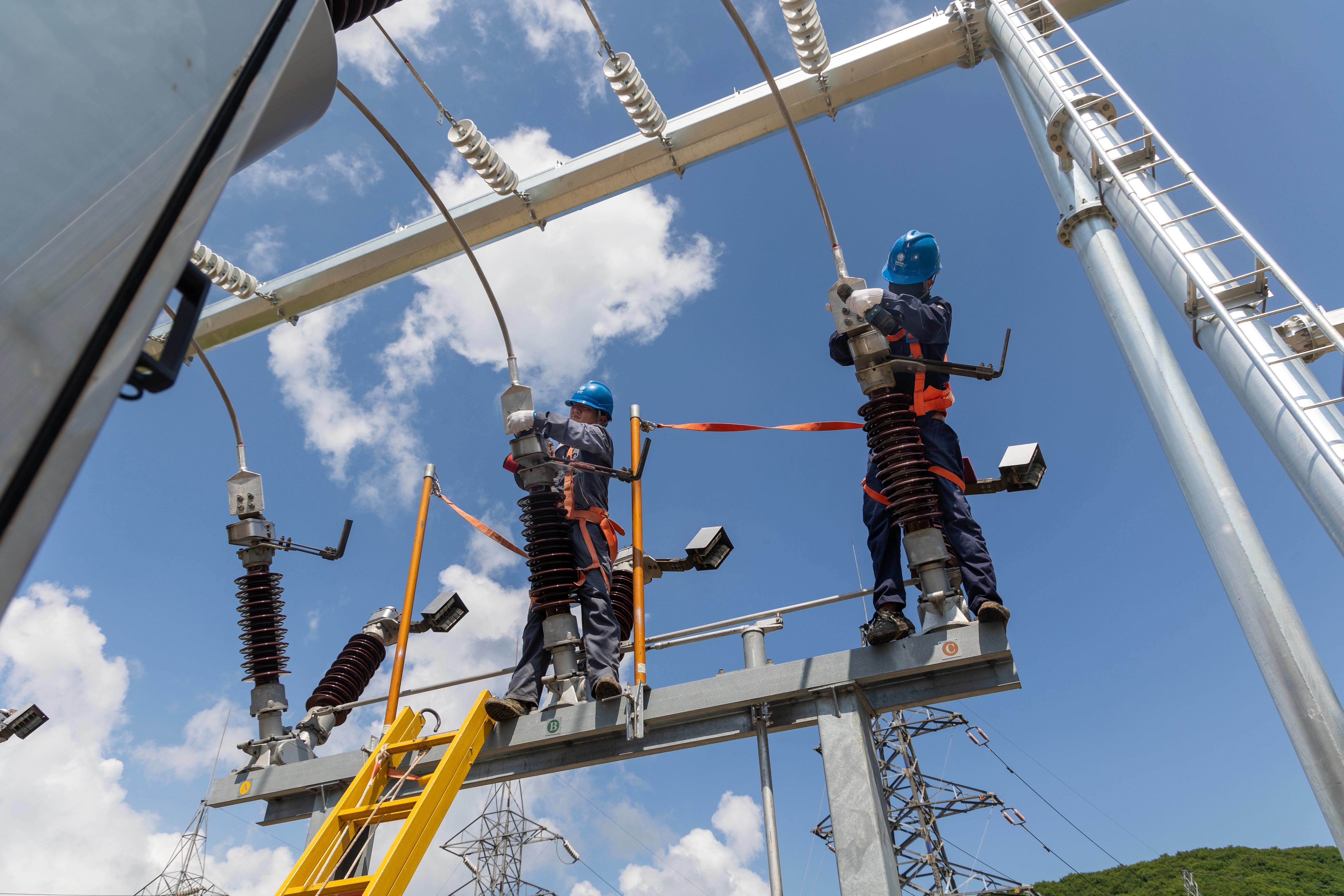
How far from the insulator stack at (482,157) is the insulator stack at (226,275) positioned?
120 inches

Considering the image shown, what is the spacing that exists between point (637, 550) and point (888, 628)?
5.81 feet

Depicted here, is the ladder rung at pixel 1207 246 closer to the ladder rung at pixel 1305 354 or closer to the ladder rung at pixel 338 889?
the ladder rung at pixel 1305 354

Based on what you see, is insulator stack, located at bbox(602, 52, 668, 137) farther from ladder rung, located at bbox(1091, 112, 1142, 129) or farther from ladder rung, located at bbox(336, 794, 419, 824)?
ladder rung, located at bbox(336, 794, 419, 824)

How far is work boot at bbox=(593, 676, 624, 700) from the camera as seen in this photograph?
5.58 metres

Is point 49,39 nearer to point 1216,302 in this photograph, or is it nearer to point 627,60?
point 1216,302

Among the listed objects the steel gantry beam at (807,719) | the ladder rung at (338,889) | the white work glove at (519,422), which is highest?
the white work glove at (519,422)

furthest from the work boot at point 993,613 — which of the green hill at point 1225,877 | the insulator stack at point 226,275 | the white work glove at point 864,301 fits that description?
the green hill at point 1225,877

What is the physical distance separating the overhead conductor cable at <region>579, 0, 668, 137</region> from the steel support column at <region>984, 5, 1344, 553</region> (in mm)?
3310

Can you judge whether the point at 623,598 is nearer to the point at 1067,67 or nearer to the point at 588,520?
the point at 588,520

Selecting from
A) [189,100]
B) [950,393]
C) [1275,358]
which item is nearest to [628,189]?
[950,393]

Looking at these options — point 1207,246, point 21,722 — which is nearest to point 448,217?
point 1207,246

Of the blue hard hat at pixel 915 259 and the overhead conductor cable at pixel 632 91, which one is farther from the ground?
the overhead conductor cable at pixel 632 91

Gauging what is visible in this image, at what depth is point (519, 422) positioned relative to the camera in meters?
6.45

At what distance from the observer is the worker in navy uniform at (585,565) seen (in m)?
5.83
